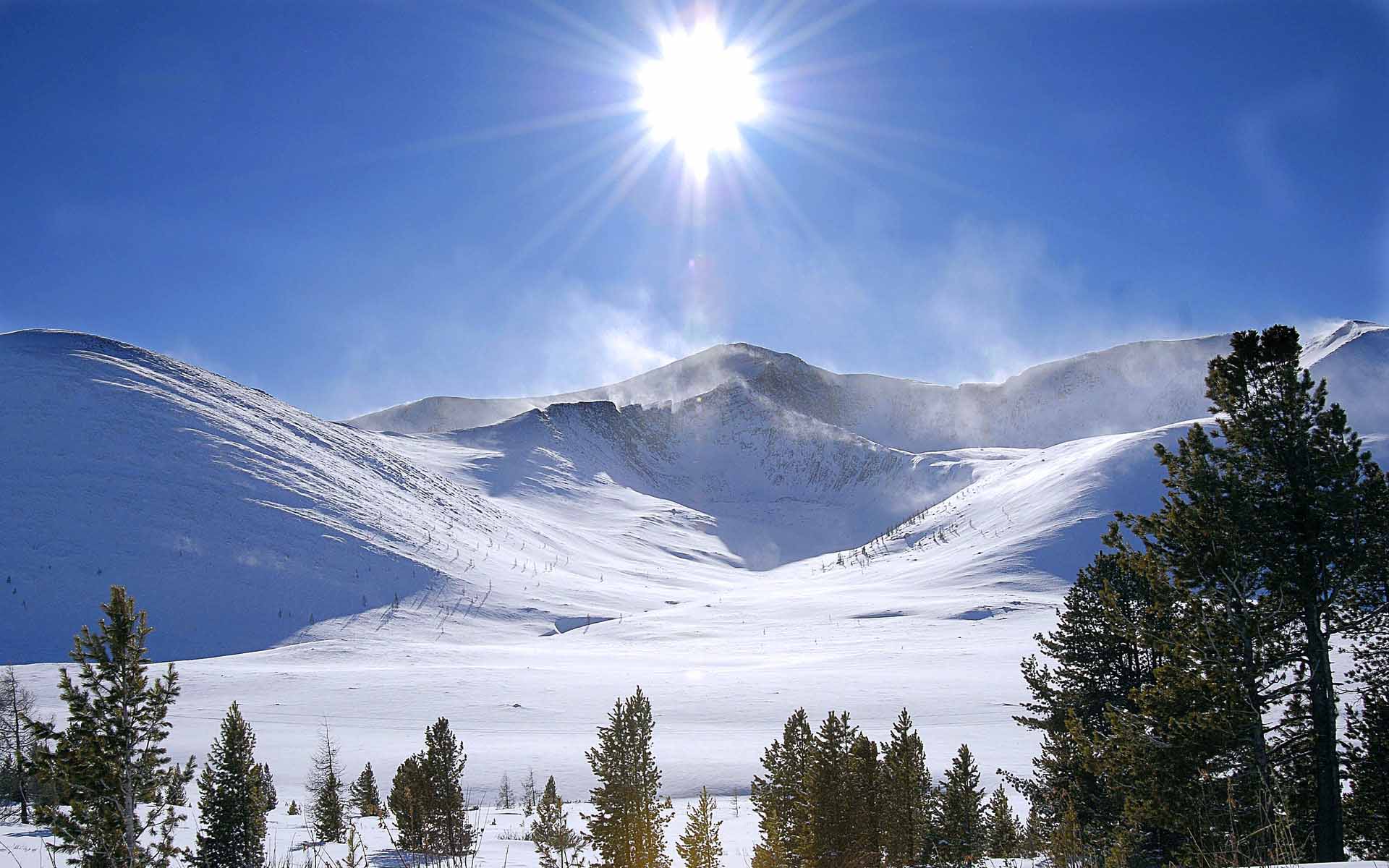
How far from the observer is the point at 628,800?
Answer: 1590 centimetres

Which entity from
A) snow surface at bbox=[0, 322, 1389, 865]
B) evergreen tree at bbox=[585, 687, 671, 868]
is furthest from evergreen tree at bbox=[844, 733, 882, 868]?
snow surface at bbox=[0, 322, 1389, 865]

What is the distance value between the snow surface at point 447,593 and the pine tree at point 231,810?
5959 mm

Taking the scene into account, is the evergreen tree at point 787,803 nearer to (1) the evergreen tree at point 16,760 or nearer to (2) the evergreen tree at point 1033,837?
(2) the evergreen tree at point 1033,837

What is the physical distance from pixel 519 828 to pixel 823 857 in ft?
47.4

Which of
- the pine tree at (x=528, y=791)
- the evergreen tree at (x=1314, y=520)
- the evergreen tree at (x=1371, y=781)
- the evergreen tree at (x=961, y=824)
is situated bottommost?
the pine tree at (x=528, y=791)

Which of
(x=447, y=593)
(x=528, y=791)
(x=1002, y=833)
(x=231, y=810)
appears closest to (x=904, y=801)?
(x=1002, y=833)

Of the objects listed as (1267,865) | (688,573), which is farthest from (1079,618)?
(688,573)

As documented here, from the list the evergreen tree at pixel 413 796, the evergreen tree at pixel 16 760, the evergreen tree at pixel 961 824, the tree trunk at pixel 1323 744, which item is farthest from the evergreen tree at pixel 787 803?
the evergreen tree at pixel 16 760

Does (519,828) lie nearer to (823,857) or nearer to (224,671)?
(823,857)

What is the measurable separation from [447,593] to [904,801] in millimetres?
95782

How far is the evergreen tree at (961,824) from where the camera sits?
1559 centimetres

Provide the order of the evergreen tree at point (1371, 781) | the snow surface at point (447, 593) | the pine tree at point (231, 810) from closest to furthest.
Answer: the evergreen tree at point (1371, 781) < the pine tree at point (231, 810) < the snow surface at point (447, 593)

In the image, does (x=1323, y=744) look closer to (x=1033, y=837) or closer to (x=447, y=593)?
(x=1033, y=837)

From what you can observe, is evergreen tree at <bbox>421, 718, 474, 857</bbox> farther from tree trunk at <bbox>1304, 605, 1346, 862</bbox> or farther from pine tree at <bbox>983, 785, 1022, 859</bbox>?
tree trunk at <bbox>1304, 605, 1346, 862</bbox>
